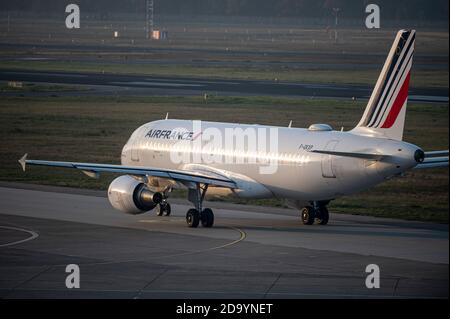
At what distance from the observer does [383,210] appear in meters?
57.3

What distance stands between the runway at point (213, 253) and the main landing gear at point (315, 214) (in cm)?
48

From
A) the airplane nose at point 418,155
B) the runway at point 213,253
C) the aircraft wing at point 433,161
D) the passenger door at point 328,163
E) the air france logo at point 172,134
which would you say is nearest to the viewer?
the runway at point 213,253

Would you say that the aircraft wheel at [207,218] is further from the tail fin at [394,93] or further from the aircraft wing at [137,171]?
the tail fin at [394,93]

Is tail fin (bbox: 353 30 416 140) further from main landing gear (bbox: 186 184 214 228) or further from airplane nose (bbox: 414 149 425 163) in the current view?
main landing gear (bbox: 186 184 214 228)

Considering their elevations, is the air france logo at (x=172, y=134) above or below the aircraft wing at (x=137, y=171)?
above

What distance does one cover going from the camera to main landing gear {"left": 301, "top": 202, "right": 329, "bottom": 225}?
5278cm

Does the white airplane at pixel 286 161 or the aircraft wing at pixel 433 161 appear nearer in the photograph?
the white airplane at pixel 286 161

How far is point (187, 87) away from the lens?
424 ft

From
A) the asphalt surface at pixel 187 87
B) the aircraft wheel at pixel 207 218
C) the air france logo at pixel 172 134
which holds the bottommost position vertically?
the aircraft wheel at pixel 207 218

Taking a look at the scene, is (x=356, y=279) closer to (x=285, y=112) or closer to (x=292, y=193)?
(x=292, y=193)

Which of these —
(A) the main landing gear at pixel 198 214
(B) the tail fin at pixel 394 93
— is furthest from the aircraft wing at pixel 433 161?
(A) the main landing gear at pixel 198 214

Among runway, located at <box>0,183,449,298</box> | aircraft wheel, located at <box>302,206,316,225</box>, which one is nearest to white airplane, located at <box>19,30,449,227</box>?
aircraft wheel, located at <box>302,206,316,225</box>

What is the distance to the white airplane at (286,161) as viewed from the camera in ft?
153
